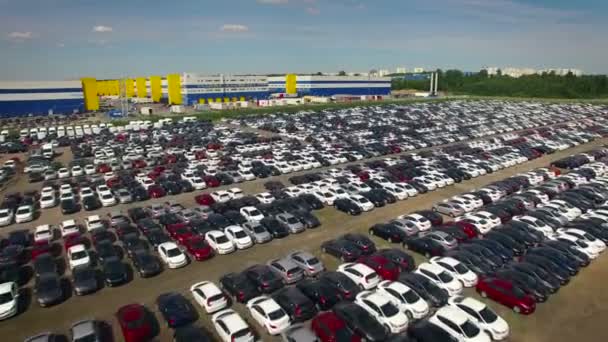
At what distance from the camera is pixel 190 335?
14.8 meters

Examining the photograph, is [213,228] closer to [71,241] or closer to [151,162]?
[71,241]

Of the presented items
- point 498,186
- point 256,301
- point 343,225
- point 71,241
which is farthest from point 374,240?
point 71,241

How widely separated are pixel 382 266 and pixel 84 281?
1609cm

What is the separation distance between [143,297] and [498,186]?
30.3 m

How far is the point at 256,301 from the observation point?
57.5 feet

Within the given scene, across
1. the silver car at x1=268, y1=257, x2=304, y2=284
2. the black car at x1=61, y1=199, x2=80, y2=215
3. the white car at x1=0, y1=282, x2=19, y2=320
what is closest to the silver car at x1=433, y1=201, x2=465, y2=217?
the silver car at x1=268, y1=257, x2=304, y2=284

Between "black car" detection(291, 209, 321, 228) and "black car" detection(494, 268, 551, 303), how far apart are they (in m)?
12.6

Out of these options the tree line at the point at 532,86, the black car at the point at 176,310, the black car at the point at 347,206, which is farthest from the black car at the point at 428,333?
the tree line at the point at 532,86

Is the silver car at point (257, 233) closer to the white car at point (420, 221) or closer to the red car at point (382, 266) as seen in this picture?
the red car at point (382, 266)

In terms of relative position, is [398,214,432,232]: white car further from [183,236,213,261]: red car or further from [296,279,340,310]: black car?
[183,236,213,261]: red car

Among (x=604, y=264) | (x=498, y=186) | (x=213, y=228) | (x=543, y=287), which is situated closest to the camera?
(x=543, y=287)

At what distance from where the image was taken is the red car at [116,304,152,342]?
15414mm

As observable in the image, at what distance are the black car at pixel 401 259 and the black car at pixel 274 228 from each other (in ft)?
22.9

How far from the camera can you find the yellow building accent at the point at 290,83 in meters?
146
